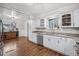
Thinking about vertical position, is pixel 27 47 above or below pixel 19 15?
below

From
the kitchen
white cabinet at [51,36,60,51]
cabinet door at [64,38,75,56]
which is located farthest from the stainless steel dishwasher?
cabinet door at [64,38,75,56]

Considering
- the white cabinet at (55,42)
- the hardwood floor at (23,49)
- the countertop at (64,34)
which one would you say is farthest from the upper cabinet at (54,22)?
the hardwood floor at (23,49)

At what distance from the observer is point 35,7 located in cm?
210

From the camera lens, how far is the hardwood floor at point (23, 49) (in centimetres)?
208

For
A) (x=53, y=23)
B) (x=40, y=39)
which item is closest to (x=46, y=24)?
(x=53, y=23)

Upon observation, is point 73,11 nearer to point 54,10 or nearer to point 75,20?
point 75,20

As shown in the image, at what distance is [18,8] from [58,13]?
85 centimetres

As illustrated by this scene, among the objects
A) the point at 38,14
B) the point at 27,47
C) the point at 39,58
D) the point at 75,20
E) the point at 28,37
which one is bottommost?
the point at 39,58

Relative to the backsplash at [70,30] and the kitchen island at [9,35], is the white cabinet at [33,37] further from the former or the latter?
the backsplash at [70,30]

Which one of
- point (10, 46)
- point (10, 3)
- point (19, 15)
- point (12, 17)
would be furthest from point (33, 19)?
point (10, 46)

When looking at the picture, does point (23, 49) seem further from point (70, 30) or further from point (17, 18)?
point (70, 30)

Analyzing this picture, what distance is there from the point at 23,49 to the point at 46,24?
2.42 ft

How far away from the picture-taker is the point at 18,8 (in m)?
2.07

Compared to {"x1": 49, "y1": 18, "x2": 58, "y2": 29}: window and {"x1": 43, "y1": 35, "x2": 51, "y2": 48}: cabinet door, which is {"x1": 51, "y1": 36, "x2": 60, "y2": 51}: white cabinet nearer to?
{"x1": 43, "y1": 35, "x2": 51, "y2": 48}: cabinet door
